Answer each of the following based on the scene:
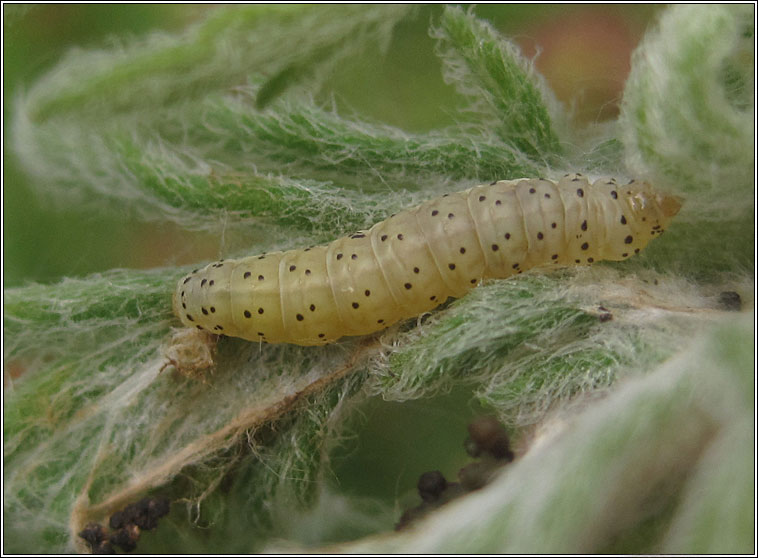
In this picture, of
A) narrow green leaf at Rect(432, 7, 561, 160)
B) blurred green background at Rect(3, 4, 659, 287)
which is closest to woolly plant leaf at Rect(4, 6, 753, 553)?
narrow green leaf at Rect(432, 7, 561, 160)

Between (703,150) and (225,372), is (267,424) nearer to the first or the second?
(225,372)

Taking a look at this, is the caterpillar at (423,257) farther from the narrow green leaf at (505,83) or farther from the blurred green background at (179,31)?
the blurred green background at (179,31)

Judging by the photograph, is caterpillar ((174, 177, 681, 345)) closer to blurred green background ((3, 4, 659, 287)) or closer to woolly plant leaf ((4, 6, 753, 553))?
woolly plant leaf ((4, 6, 753, 553))

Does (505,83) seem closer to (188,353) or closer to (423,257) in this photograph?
(423,257)

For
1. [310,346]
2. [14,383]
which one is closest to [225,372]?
[310,346]

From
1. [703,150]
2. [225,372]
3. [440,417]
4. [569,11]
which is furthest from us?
[569,11]
